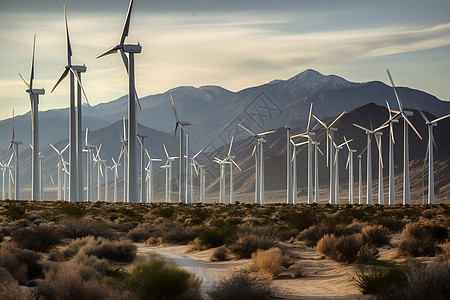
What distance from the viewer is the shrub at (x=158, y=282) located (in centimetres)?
1347

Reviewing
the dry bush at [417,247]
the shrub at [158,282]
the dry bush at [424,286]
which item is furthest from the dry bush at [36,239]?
the dry bush at [424,286]

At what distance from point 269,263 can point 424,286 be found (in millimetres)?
8643

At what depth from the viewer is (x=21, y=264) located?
16.6 metres

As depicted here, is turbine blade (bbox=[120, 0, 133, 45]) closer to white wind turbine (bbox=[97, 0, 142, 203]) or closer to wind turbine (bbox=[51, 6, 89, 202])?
white wind turbine (bbox=[97, 0, 142, 203])

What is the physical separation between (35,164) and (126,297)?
230ft

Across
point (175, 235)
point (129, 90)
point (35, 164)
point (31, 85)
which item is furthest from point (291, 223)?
point (31, 85)

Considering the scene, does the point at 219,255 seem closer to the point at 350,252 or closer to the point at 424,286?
the point at 350,252

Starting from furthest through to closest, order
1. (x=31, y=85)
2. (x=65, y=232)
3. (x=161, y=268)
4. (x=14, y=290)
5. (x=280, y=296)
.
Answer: (x=31, y=85) → (x=65, y=232) → (x=280, y=296) → (x=161, y=268) → (x=14, y=290)

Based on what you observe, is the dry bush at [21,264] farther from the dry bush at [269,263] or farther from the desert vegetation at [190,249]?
→ the dry bush at [269,263]

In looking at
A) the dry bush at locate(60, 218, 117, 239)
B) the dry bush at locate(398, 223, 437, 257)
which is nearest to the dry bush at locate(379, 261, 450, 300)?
the dry bush at locate(398, 223, 437, 257)

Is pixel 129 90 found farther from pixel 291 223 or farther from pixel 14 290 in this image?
pixel 14 290

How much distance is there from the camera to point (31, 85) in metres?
85.3

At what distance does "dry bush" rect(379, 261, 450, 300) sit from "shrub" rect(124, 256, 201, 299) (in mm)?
4783

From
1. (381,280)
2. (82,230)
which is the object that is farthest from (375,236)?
(82,230)
